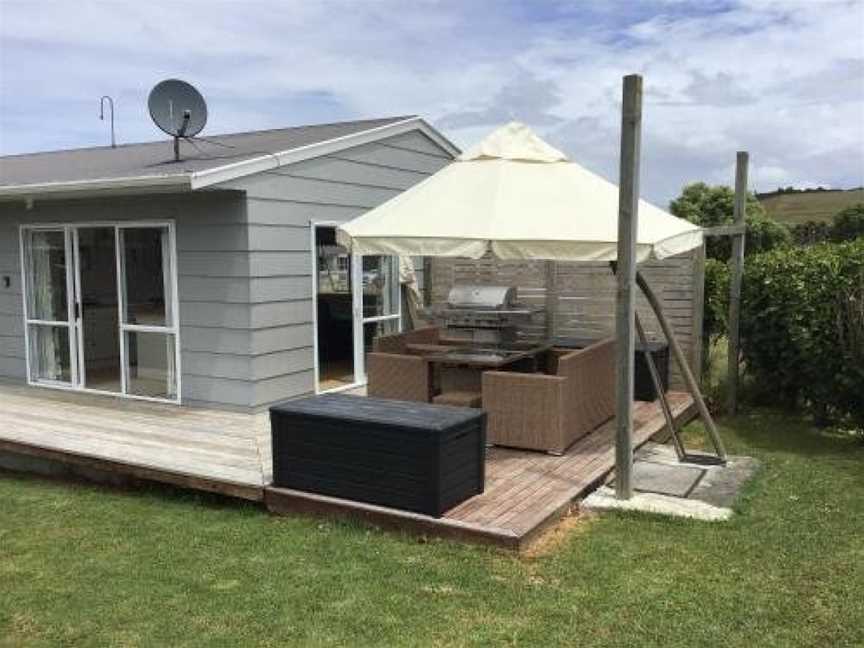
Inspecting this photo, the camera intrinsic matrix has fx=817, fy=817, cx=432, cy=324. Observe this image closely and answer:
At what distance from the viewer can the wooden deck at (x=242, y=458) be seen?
455cm

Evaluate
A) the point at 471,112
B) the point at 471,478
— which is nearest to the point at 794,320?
the point at 471,478

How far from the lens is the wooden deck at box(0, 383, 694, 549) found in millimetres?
4551

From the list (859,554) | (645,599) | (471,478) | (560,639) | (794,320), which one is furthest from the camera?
(794,320)

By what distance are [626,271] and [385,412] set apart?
5.42 feet

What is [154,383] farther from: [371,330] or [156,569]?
[156,569]

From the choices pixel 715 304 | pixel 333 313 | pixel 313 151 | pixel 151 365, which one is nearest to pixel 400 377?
pixel 333 313

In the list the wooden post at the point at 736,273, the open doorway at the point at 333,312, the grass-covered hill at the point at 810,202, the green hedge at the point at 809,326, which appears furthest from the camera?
the grass-covered hill at the point at 810,202

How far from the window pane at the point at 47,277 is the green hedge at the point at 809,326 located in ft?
21.7

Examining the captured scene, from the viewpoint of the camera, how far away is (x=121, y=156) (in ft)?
30.3

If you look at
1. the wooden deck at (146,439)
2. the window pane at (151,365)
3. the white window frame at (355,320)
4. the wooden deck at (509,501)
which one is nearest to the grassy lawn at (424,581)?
the wooden deck at (509,501)

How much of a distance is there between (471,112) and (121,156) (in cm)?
659

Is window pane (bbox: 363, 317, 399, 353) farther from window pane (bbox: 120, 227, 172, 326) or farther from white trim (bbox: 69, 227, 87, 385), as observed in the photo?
white trim (bbox: 69, 227, 87, 385)

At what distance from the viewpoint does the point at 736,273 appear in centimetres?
743

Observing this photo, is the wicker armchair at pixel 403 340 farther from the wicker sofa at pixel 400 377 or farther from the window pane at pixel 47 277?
the window pane at pixel 47 277
